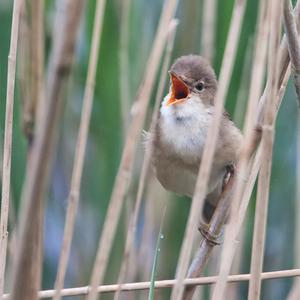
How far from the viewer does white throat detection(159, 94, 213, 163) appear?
162 cm

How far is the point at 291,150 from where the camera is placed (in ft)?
6.25

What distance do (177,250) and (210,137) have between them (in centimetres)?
91

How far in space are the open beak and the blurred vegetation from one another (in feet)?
0.53

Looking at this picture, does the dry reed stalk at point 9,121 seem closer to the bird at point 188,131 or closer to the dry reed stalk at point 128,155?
the dry reed stalk at point 128,155

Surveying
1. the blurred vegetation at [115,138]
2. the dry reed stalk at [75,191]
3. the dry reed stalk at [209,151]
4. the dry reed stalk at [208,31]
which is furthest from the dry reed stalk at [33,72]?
the blurred vegetation at [115,138]

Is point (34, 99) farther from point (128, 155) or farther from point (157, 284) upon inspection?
point (157, 284)

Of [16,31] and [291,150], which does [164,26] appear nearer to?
[16,31]

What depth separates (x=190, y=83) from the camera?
1655mm

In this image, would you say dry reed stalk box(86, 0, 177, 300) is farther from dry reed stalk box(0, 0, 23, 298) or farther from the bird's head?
the bird's head

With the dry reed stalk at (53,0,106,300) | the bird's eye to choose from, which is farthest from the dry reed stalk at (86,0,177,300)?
the bird's eye

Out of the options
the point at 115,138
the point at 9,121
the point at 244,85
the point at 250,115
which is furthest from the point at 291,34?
the point at 115,138

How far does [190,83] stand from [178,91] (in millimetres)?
34

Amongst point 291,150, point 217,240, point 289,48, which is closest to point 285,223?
point 291,150

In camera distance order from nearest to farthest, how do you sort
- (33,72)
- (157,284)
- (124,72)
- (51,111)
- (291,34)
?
(51,111)
(33,72)
(291,34)
(157,284)
(124,72)
